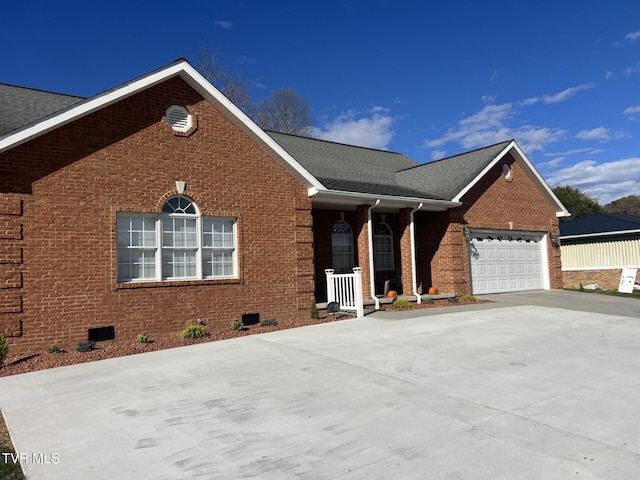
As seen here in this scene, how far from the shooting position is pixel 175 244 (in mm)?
11094

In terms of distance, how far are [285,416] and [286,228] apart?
7.78 m

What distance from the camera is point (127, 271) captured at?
34.3 ft

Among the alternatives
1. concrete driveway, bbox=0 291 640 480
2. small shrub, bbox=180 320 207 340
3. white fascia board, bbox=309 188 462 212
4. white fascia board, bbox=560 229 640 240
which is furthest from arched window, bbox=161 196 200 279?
white fascia board, bbox=560 229 640 240

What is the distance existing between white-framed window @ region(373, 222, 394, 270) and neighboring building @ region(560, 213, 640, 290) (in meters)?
12.0

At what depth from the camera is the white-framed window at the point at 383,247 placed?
57.8 feet

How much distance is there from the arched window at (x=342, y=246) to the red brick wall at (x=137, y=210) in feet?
11.1

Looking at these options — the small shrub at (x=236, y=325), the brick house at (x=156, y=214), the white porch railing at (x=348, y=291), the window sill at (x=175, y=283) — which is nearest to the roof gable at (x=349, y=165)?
the brick house at (x=156, y=214)

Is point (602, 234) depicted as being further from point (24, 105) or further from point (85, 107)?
point (24, 105)

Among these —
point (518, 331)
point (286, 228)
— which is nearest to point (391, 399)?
point (518, 331)

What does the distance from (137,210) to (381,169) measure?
38.5 ft

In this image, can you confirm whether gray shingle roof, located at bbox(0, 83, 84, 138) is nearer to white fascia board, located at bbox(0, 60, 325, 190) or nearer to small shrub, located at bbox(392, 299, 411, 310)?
white fascia board, located at bbox(0, 60, 325, 190)

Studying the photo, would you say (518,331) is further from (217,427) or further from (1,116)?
(1,116)

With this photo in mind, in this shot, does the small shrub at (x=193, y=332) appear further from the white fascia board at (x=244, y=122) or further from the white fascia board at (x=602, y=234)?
the white fascia board at (x=602, y=234)

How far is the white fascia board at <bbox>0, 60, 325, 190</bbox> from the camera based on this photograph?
367 inches
